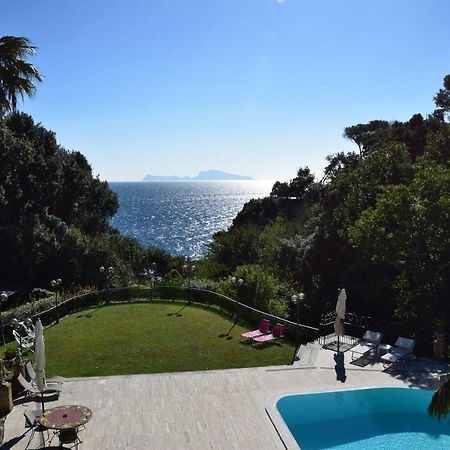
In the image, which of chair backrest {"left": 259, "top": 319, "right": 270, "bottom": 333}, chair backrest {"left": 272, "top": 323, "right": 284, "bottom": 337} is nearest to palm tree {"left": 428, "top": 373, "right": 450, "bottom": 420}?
chair backrest {"left": 272, "top": 323, "right": 284, "bottom": 337}

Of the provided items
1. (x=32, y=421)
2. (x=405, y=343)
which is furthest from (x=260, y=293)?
(x=32, y=421)

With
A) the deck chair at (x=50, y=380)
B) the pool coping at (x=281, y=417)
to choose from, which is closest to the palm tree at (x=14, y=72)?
the deck chair at (x=50, y=380)

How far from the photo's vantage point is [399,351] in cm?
1708

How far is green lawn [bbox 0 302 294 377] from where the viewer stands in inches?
667

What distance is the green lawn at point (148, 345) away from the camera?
1694 cm

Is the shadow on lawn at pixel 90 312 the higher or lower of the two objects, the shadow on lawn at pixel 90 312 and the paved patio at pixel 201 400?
the lower

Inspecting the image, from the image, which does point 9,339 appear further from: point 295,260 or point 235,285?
point 295,260

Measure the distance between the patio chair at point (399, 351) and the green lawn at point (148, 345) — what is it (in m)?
3.56

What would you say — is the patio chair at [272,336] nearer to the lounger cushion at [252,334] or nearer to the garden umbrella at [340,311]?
the lounger cushion at [252,334]

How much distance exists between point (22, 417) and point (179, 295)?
15960mm

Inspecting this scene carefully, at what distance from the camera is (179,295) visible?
28344mm

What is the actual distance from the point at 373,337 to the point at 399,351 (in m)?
1.28

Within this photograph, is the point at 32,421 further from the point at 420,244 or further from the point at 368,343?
the point at 420,244

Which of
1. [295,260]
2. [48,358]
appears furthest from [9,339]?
[295,260]
